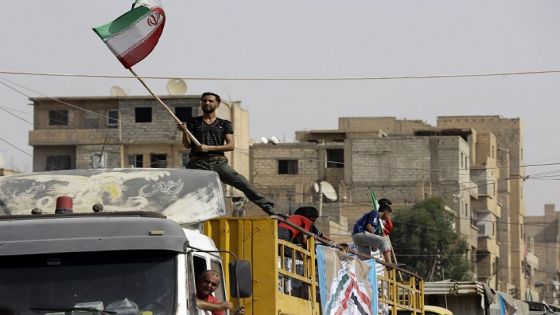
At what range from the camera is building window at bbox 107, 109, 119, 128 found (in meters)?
80.8

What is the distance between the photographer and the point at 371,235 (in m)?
18.6

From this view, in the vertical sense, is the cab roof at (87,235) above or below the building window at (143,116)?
below

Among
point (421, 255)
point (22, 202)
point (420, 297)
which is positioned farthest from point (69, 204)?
point (421, 255)

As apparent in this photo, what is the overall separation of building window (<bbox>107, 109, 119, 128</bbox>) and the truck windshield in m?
71.6

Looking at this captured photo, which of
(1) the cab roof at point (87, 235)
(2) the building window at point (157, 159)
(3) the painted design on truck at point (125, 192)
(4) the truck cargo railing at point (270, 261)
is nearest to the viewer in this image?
(1) the cab roof at point (87, 235)

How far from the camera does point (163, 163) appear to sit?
3113 inches

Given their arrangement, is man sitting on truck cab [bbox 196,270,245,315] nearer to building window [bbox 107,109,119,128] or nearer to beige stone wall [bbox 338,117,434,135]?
building window [bbox 107,109,119,128]

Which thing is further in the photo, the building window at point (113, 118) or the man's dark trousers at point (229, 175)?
the building window at point (113, 118)

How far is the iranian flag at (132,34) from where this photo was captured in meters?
15.5

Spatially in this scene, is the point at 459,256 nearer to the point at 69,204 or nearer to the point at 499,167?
the point at 499,167

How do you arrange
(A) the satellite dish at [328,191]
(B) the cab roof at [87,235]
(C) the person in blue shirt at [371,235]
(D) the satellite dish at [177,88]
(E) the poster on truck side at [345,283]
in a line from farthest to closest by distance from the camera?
(D) the satellite dish at [177,88] < (A) the satellite dish at [328,191] < (C) the person in blue shirt at [371,235] < (E) the poster on truck side at [345,283] < (B) the cab roof at [87,235]

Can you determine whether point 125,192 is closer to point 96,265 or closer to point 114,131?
point 96,265

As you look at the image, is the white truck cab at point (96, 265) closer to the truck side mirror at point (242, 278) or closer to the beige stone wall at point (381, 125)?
the truck side mirror at point (242, 278)

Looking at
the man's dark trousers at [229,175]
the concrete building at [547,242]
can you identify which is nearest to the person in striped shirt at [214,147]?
the man's dark trousers at [229,175]
